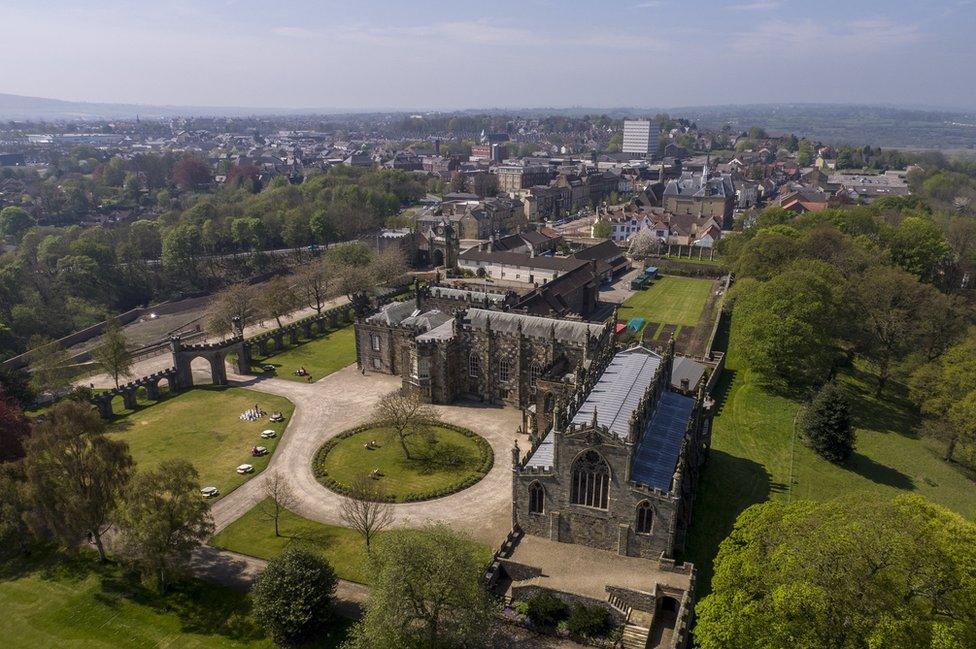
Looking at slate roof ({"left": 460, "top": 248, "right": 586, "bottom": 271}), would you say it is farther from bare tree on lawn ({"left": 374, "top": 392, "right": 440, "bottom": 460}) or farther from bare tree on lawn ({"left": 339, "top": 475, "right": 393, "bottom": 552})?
bare tree on lawn ({"left": 339, "top": 475, "right": 393, "bottom": 552})

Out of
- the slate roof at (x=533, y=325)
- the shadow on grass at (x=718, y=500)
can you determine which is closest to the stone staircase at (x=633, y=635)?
the shadow on grass at (x=718, y=500)

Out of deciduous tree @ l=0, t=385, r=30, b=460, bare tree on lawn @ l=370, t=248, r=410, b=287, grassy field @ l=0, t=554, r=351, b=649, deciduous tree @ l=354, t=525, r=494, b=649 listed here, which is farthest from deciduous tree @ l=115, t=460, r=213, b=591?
bare tree on lawn @ l=370, t=248, r=410, b=287

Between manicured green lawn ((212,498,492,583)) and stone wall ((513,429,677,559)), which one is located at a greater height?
stone wall ((513,429,677,559))

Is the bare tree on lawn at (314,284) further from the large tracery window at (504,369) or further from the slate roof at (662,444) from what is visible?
the slate roof at (662,444)

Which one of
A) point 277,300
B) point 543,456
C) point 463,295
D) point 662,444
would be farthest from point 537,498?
point 277,300

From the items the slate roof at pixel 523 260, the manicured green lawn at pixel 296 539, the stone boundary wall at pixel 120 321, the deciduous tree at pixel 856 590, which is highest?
the deciduous tree at pixel 856 590

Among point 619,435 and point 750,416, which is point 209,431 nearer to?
point 619,435

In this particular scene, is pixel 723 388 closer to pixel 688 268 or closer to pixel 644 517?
pixel 644 517
